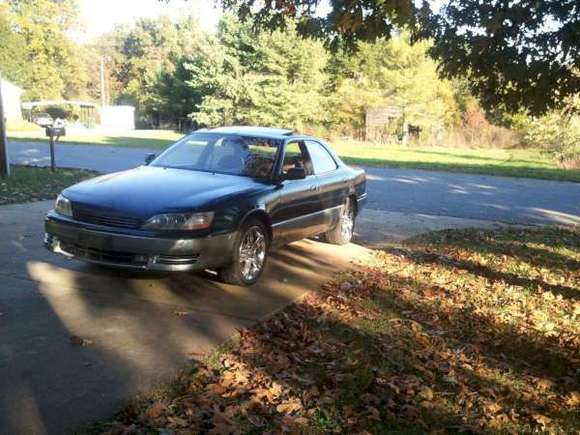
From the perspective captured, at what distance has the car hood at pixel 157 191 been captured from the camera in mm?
5613

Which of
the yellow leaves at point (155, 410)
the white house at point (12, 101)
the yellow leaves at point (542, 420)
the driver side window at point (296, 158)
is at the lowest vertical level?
the yellow leaves at point (542, 420)

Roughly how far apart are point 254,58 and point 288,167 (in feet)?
122

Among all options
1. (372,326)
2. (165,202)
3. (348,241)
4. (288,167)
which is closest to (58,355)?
(165,202)

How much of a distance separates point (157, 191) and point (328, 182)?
2711 millimetres

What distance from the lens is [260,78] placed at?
42.7 metres

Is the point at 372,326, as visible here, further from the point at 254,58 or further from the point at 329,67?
the point at 329,67

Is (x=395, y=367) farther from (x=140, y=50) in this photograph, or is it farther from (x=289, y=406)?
(x=140, y=50)

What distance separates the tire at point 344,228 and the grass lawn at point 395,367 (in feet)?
5.01

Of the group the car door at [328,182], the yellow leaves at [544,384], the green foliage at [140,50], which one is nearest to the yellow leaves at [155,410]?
the yellow leaves at [544,384]

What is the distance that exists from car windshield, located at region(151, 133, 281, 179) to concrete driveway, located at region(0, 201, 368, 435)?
46.0 inches

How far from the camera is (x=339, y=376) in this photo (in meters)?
4.16

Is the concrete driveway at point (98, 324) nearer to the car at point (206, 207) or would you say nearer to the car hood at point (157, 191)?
the car at point (206, 207)

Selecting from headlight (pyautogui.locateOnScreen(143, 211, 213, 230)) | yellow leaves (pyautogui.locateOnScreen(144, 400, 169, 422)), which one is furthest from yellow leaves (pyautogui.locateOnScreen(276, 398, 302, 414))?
headlight (pyautogui.locateOnScreen(143, 211, 213, 230))

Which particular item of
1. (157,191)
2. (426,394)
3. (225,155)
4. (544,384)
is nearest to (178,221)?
(157,191)
